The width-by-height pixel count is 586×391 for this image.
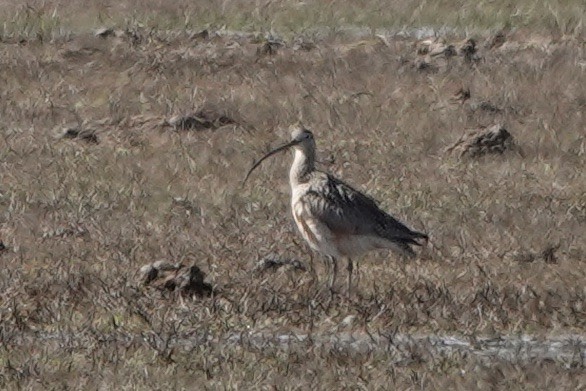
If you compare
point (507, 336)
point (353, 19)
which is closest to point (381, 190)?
point (507, 336)

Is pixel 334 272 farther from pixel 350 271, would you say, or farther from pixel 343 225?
pixel 343 225

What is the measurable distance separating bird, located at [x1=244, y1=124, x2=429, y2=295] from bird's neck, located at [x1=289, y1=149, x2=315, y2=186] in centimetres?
25

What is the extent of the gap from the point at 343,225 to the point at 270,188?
3.19 m

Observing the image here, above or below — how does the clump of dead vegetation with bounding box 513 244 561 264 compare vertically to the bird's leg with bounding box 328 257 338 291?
below

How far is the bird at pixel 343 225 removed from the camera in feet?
36.4

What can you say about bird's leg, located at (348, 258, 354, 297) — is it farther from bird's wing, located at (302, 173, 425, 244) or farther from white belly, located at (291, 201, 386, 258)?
bird's wing, located at (302, 173, 425, 244)

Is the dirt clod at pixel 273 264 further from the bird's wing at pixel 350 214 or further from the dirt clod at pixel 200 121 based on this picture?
the dirt clod at pixel 200 121

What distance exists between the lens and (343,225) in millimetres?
11242

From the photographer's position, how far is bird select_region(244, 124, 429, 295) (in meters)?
11.1

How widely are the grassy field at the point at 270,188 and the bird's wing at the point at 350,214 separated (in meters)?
0.25

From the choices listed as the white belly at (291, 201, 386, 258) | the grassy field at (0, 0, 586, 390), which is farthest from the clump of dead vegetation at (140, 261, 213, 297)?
the white belly at (291, 201, 386, 258)

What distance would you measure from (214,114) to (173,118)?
0.45 m

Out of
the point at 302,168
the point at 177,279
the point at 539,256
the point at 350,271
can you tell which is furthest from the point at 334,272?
the point at 539,256

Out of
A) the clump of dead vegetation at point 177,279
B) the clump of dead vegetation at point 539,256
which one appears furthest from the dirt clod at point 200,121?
the clump of dead vegetation at point 177,279
